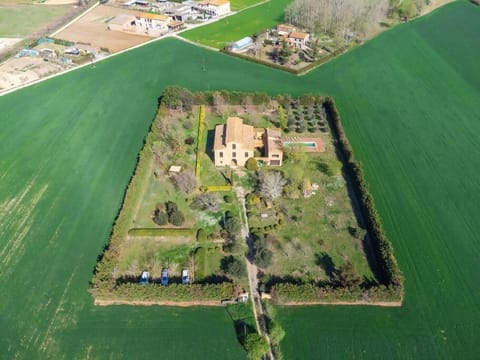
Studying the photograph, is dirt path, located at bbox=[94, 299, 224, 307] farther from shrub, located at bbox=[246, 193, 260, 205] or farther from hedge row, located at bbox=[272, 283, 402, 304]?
shrub, located at bbox=[246, 193, 260, 205]

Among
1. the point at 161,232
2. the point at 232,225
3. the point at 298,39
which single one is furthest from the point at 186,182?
the point at 298,39

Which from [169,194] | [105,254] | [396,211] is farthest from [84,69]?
[396,211]

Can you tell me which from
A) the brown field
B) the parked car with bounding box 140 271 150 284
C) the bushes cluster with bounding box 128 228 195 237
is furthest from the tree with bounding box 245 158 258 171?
the brown field

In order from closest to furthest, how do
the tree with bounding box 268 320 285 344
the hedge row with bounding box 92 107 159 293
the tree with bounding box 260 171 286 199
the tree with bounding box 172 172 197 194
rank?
1. the tree with bounding box 268 320 285 344
2. the hedge row with bounding box 92 107 159 293
3. the tree with bounding box 260 171 286 199
4. the tree with bounding box 172 172 197 194

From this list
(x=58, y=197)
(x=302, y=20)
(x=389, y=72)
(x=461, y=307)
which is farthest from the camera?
(x=302, y=20)

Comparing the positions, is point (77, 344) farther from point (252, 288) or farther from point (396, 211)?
point (396, 211)

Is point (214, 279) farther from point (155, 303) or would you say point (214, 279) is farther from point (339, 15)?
point (339, 15)
